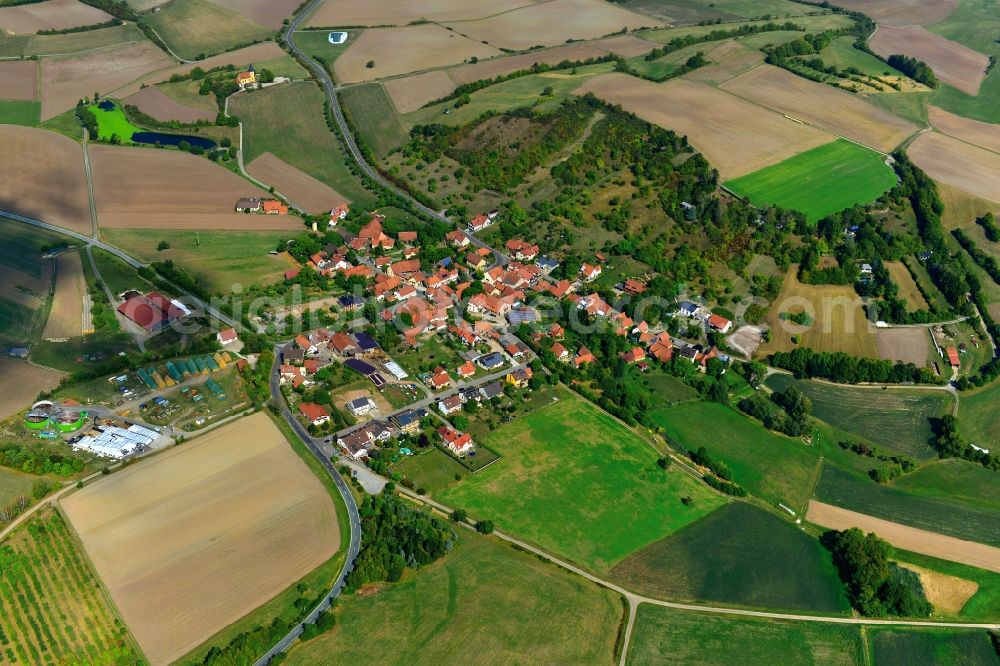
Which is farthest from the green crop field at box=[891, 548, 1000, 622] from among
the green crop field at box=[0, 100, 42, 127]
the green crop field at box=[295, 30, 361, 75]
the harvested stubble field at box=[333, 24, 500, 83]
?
the green crop field at box=[0, 100, 42, 127]

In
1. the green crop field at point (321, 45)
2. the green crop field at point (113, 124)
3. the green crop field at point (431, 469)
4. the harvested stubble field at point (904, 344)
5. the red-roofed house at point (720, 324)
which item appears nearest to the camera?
the green crop field at point (431, 469)

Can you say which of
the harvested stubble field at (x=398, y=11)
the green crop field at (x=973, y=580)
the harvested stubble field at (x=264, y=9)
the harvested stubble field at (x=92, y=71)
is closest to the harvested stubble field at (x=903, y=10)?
the harvested stubble field at (x=398, y=11)

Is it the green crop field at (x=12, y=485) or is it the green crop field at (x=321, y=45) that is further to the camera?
the green crop field at (x=321, y=45)

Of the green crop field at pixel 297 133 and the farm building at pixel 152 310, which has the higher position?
the green crop field at pixel 297 133

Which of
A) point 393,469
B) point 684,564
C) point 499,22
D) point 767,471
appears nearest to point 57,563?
point 393,469

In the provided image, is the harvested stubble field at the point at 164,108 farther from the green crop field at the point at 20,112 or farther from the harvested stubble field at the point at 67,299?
the harvested stubble field at the point at 67,299

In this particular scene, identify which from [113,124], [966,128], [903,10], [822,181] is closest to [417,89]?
[113,124]

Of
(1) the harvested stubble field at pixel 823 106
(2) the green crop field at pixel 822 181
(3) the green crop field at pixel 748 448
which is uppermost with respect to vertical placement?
(1) the harvested stubble field at pixel 823 106
